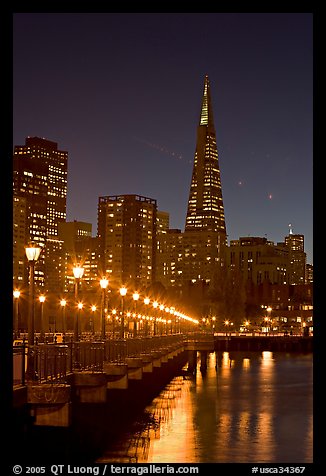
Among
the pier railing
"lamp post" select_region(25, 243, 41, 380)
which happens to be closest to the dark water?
the pier railing

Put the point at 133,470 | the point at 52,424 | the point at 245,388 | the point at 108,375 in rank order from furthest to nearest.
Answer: the point at 245,388
the point at 108,375
the point at 52,424
the point at 133,470

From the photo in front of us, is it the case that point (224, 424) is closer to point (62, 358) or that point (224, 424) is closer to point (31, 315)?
point (62, 358)

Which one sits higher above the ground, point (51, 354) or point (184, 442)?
point (51, 354)

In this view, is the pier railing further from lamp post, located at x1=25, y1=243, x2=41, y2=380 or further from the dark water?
the dark water

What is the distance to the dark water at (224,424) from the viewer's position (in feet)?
141

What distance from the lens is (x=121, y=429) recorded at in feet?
154

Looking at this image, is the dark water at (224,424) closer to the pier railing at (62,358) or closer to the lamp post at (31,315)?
the pier railing at (62,358)

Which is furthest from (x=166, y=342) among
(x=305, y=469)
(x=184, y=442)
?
(x=305, y=469)

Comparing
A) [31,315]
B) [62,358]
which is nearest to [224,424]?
[62,358]

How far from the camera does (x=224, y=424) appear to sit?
58.8 meters

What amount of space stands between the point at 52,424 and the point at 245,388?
237 ft

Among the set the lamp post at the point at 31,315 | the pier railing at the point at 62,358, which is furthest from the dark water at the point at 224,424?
the lamp post at the point at 31,315
